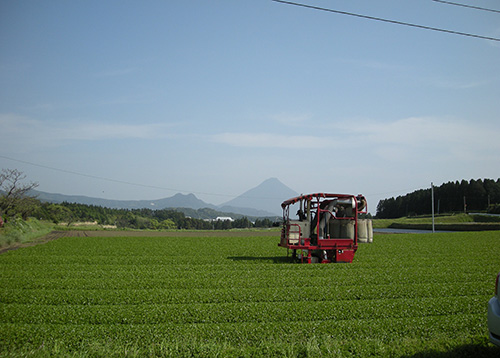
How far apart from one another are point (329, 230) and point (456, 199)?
113 metres

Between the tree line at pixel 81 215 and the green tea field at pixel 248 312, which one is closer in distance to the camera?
the green tea field at pixel 248 312

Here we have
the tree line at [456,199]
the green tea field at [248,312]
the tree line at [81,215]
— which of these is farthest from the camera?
the tree line at [456,199]

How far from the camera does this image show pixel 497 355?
278 inches

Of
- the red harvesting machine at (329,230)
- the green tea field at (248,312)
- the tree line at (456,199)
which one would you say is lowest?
the green tea field at (248,312)

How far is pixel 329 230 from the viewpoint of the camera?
66.2 feet

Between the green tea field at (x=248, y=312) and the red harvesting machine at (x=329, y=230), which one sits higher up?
the red harvesting machine at (x=329, y=230)

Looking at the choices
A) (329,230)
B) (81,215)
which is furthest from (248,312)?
(81,215)

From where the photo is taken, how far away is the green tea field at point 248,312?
7594 millimetres

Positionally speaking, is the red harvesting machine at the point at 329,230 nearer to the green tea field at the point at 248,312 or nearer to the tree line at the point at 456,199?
the green tea field at the point at 248,312

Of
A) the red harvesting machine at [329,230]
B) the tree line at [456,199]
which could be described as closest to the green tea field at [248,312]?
the red harvesting machine at [329,230]

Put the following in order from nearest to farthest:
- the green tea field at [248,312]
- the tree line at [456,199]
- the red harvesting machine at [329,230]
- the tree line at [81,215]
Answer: the green tea field at [248,312] < the red harvesting machine at [329,230] < the tree line at [81,215] < the tree line at [456,199]

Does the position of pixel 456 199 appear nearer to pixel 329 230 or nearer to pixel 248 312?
pixel 329 230

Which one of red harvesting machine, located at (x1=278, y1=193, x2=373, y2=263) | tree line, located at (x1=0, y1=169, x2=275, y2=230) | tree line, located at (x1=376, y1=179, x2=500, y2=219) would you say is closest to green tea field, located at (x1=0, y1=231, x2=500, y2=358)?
red harvesting machine, located at (x1=278, y1=193, x2=373, y2=263)

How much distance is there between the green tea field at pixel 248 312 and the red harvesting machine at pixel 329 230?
2839mm
